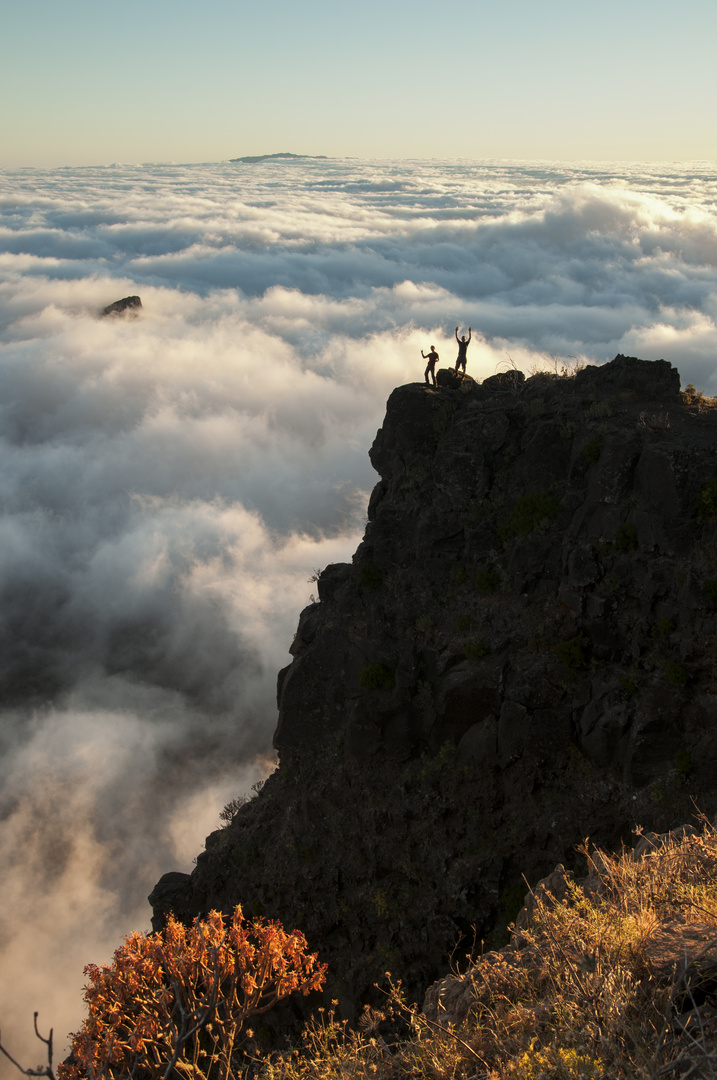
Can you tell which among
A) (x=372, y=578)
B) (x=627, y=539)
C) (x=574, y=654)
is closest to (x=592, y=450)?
(x=627, y=539)

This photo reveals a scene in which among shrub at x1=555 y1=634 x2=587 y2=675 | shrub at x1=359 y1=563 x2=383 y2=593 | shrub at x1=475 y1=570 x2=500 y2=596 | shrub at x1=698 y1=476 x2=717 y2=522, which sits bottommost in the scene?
shrub at x1=555 y1=634 x2=587 y2=675

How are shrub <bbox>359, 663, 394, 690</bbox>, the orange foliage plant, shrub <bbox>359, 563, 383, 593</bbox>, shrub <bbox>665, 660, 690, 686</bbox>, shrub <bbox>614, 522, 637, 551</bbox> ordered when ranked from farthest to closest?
shrub <bbox>359, 563, 383, 593</bbox>, shrub <bbox>359, 663, 394, 690</bbox>, shrub <bbox>614, 522, 637, 551</bbox>, shrub <bbox>665, 660, 690, 686</bbox>, the orange foliage plant

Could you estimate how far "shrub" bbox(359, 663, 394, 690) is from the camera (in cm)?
Answer: 2111

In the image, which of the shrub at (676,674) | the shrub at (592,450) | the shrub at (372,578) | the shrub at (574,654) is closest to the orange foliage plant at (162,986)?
the shrub at (574,654)

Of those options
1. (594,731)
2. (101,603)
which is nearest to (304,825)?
(594,731)

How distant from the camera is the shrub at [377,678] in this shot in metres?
21.1

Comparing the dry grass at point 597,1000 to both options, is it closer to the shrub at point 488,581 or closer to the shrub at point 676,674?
the shrub at point 676,674

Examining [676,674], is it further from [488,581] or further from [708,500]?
[488,581]

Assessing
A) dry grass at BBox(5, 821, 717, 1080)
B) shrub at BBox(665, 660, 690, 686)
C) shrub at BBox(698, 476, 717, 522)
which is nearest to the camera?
dry grass at BBox(5, 821, 717, 1080)

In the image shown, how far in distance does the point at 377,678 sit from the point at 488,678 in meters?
3.75

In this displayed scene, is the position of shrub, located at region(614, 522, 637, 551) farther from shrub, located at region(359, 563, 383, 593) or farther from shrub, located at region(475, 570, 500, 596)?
shrub, located at region(359, 563, 383, 593)

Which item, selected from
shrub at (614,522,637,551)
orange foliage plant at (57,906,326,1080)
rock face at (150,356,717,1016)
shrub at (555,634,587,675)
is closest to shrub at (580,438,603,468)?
rock face at (150,356,717,1016)

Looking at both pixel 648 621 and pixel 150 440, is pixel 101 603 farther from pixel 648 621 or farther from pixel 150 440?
pixel 648 621

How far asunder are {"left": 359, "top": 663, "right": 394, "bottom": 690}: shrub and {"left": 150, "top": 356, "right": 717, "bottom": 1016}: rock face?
182 millimetres
